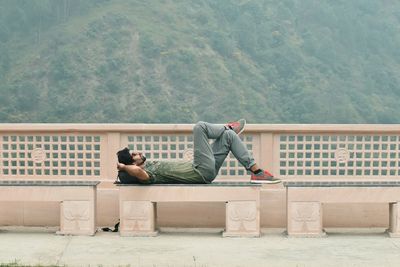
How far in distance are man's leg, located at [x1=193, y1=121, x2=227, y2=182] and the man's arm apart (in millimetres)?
416

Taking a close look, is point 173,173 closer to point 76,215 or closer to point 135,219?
point 135,219

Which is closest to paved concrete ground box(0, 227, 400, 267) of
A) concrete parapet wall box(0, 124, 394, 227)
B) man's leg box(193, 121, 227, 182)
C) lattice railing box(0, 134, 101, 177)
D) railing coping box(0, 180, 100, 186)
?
concrete parapet wall box(0, 124, 394, 227)

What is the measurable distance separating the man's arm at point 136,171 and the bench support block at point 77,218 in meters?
0.40

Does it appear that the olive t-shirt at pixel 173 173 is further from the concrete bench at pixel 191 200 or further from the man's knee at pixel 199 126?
the man's knee at pixel 199 126

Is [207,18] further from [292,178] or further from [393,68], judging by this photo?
[292,178]

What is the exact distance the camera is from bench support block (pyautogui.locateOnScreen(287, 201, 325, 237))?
5660mm

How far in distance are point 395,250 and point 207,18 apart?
48919 millimetres

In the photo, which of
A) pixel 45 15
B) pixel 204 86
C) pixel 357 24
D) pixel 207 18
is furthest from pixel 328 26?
pixel 45 15

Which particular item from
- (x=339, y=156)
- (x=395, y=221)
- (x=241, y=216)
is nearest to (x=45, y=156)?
(x=241, y=216)

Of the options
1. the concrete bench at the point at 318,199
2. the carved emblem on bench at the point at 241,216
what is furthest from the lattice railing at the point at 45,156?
the concrete bench at the point at 318,199

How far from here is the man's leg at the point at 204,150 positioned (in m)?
5.65

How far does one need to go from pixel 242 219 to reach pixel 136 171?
0.89 m

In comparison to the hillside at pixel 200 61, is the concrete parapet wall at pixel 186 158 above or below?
below

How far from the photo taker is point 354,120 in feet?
154
